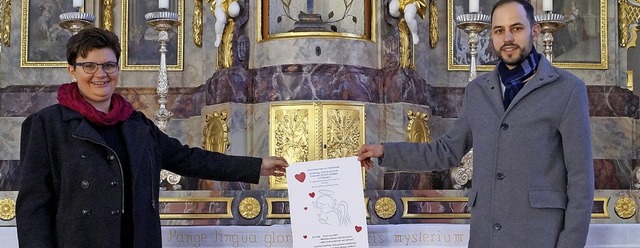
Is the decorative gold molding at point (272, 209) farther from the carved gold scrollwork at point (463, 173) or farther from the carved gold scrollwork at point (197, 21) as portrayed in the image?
the carved gold scrollwork at point (197, 21)

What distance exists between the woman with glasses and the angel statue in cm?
541

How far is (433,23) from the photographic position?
10.5 meters

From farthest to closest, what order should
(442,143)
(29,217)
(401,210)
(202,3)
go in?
1. (202,3)
2. (401,210)
3. (442,143)
4. (29,217)

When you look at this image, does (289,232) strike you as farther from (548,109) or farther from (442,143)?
(548,109)

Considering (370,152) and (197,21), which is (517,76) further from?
(197,21)

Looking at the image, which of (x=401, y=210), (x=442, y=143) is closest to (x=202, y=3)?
(x=401, y=210)

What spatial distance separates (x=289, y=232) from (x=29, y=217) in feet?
5.43

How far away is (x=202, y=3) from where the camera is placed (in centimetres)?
1039

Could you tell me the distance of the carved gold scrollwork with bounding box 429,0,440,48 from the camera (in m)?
10.5

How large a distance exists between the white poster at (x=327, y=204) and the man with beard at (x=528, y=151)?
0.79 meters

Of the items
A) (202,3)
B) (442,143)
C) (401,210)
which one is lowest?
(401,210)

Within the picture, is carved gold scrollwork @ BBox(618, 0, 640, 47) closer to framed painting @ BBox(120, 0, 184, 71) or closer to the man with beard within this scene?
framed painting @ BBox(120, 0, 184, 71)

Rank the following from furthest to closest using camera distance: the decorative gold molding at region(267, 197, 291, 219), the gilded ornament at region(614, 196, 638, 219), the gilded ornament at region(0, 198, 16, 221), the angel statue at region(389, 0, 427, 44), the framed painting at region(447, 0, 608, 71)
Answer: the framed painting at region(447, 0, 608, 71) < the angel statue at region(389, 0, 427, 44) < the gilded ornament at region(0, 198, 16, 221) < the decorative gold molding at region(267, 197, 291, 219) < the gilded ornament at region(614, 196, 638, 219)

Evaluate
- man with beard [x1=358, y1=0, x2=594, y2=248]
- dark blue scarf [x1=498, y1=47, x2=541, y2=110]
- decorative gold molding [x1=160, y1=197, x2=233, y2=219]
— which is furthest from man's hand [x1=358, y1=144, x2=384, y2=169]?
decorative gold molding [x1=160, y1=197, x2=233, y2=219]
